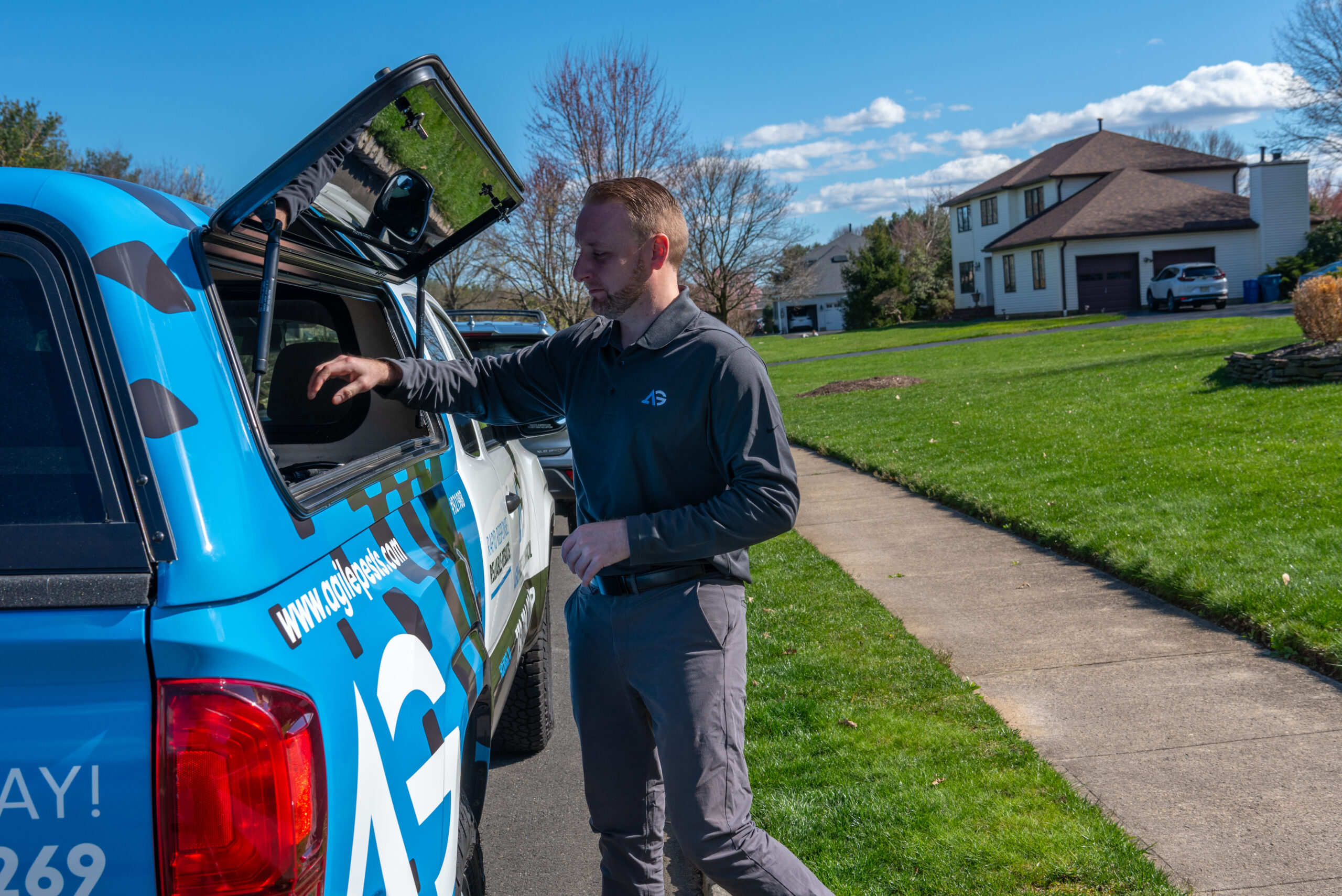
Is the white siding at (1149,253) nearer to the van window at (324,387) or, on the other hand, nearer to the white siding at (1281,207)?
the white siding at (1281,207)

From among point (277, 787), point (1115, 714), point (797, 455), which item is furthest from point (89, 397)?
point (797, 455)

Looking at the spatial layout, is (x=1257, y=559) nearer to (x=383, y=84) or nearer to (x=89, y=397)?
(x=383, y=84)

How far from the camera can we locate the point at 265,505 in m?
1.70

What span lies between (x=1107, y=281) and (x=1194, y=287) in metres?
8.37

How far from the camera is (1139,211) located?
45.5 meters

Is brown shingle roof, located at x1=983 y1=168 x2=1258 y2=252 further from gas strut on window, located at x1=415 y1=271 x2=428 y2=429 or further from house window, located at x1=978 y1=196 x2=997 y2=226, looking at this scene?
gas strut on window, located at x1=415 y1=271 x2=428 y2=429

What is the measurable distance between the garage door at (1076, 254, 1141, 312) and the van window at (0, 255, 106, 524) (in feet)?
157

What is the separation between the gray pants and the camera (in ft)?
7.84

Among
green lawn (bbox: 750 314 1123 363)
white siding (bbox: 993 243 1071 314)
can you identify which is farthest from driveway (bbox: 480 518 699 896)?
white siding (bbox: 993 243 1071 314)

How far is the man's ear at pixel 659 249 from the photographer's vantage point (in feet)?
8.34

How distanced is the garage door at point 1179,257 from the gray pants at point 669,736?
46.8 meters

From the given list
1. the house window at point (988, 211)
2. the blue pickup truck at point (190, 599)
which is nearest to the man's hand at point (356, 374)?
the blue pickup truck at point (190, 599)

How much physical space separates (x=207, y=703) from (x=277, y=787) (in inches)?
6.5

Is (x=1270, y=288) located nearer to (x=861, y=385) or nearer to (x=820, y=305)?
(x=861, y=385)
